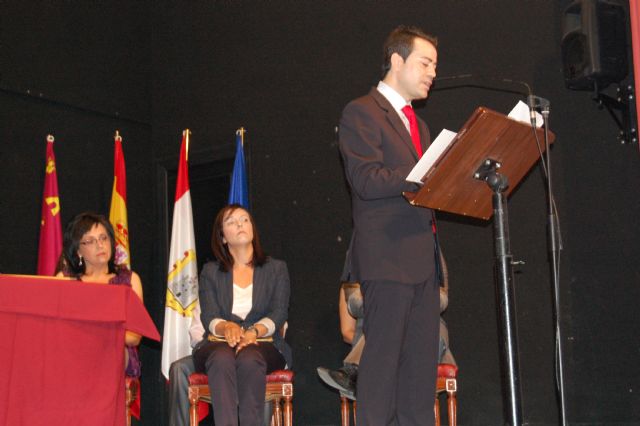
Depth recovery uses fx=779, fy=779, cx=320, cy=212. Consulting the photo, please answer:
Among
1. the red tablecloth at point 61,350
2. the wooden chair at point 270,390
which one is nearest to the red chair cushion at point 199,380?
the wooden chair at point 270,390

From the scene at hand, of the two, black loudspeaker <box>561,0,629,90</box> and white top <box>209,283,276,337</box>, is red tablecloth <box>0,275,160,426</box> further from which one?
black loudspeaker <box>561,0,629,90</box>

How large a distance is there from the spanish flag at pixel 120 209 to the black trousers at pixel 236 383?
1.46 meters

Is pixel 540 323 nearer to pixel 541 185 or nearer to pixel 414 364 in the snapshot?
pixel 541 185

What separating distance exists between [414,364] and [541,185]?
208 cm

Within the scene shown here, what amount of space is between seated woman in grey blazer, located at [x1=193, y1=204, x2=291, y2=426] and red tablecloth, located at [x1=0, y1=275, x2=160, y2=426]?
0.69m

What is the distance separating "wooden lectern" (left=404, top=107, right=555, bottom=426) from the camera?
8.56ft

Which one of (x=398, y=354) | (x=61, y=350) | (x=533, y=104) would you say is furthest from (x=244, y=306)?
(x=533, y=104)

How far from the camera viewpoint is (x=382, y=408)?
2.85m

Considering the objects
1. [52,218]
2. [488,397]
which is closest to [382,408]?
[488,397]

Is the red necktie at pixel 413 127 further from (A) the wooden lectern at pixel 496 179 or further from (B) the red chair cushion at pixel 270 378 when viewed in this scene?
(B) the red chair cushion at pixel 270 378

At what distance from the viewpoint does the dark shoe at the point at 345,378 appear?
13.0ft

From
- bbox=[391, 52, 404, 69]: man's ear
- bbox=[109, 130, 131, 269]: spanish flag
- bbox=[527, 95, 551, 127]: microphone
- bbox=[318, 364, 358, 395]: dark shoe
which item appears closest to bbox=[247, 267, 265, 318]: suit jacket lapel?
bbox=[318, 364, 358, 395]: dark shoe

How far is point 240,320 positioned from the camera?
4.34 m

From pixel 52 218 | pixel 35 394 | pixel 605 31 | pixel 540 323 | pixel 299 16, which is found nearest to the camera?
pixel 35 394
